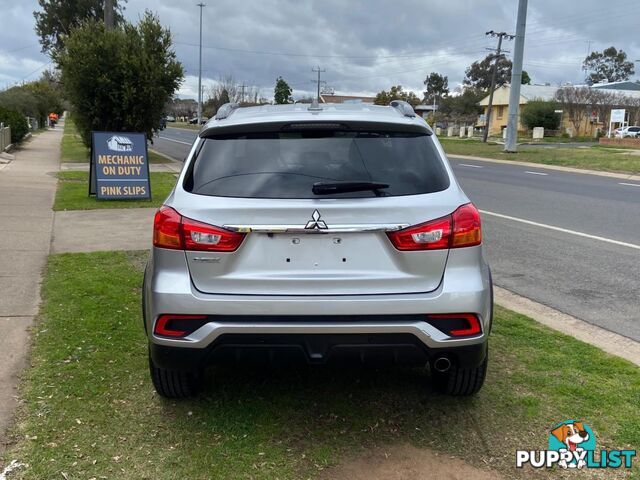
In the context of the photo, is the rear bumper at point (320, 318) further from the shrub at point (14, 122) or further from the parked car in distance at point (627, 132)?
the parked car in distance at point (627, 132)

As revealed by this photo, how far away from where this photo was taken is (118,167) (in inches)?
480

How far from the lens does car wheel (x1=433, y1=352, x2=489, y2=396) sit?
3.53 meters

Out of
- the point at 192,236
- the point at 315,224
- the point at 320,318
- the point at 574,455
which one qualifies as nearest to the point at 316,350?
the point at 320,318

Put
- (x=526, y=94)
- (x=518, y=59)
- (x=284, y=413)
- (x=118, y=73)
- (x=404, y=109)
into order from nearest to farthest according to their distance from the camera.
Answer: (x=284, y=413) < (x=404, y=109) < (x=118, y=73) < (x=518, y=59) < (x=526, y=94)

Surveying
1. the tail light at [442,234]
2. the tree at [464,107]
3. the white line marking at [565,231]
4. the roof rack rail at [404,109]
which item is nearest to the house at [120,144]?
the white line marking at [565,231]

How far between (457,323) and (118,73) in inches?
761

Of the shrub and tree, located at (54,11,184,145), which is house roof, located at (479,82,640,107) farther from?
tree, located at (54,11,184,145)

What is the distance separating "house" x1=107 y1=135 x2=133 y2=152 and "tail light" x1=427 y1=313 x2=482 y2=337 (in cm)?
1060

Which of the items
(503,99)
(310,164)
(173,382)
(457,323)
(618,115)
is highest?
(503,99)

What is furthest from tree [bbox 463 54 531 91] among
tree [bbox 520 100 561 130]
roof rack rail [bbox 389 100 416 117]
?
roof rack rail [bbox 389 100 416 117]

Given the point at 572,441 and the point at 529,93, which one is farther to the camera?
the point at 529,93

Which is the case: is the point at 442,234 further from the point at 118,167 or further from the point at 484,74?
the point at 484,74

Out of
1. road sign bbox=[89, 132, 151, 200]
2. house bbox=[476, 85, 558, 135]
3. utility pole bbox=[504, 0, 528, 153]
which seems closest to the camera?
road sign bbox=[89, 132, 151, 200]

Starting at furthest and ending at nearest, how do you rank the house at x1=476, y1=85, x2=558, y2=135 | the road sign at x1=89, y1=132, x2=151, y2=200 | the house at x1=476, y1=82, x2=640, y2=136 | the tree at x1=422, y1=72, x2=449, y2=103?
the tree at x1=422, y1=72, x2=449, y2=103
the house at x1=476, y1=85, x2=558, y2=135
the house at x1=476, y1=82, x2=640, y2=136
the road sign at x1=89, y1=132, x2=151, y2=200
